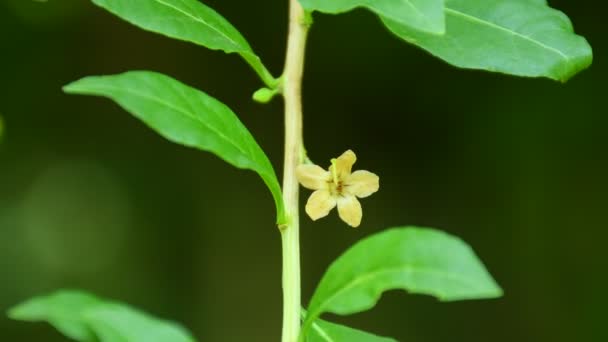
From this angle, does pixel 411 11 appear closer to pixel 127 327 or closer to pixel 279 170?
pixel 127 327

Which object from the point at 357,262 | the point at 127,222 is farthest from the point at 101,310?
the point at 127,222

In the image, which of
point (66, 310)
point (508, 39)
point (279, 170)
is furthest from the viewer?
point (279, 170)

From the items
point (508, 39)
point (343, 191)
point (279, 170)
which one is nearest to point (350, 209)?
point (343, 191)

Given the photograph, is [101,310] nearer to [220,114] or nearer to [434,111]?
[220,114]

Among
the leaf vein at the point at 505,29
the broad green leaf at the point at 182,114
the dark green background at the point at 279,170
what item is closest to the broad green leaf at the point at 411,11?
the broad green leaf at the point at 182,114

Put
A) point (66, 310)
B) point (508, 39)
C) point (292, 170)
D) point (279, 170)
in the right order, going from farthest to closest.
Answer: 1. point (279, 170)
2. point (508, 39)
3. point (292, 170)
4. point (66, 310)

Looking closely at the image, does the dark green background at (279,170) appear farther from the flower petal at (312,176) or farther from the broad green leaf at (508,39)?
the flower petal at (312,176)

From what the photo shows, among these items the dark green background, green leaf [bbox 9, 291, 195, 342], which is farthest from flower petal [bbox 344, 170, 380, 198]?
the dark green background

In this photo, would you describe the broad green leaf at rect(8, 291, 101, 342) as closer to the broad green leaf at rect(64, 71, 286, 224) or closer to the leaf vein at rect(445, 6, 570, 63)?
the broad green leaf at rect(64, 71, 286, 224)
